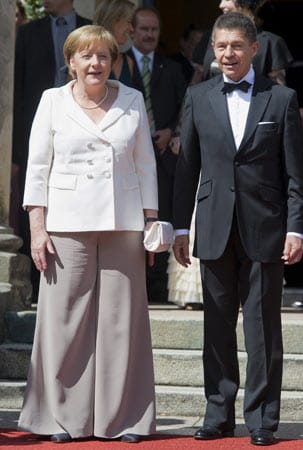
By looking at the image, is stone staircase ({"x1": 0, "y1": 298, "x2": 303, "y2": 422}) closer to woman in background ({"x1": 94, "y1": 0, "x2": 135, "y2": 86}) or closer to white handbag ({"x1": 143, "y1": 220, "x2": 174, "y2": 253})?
white handbag ({"x1": 143, "y1": 220, "x2": 174, "y2": 253})

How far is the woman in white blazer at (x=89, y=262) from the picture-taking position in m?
6.83

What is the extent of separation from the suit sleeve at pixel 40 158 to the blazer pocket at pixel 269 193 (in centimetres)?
106

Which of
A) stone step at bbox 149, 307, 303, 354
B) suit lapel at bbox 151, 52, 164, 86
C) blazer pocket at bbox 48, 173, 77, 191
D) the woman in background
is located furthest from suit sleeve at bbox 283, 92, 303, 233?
suit lapel at bbox 151, 52, 164, 86

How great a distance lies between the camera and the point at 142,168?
6941mm

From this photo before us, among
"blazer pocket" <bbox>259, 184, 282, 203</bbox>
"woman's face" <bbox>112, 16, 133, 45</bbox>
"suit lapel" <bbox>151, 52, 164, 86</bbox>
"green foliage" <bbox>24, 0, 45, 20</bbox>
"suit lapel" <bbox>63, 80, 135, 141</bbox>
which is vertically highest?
"green foliage" <bbox>24, 0, 45, 20</bbox>

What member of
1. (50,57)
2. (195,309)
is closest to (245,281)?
(195,309)

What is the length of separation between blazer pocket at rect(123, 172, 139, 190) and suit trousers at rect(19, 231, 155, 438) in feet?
0.75

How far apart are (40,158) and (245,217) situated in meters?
1.06

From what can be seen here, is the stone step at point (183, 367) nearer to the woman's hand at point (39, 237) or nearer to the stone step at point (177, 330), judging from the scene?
the stone step at point (177, 330)

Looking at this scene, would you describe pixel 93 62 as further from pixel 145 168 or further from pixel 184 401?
pixel 184 401

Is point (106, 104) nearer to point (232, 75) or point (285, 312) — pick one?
point (232, 75)

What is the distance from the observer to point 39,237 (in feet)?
22.4

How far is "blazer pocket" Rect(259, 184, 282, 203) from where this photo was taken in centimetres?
673

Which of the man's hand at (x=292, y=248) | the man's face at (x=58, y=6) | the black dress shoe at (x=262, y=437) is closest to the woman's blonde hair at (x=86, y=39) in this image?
the man's hand at (x=292, y=248)
